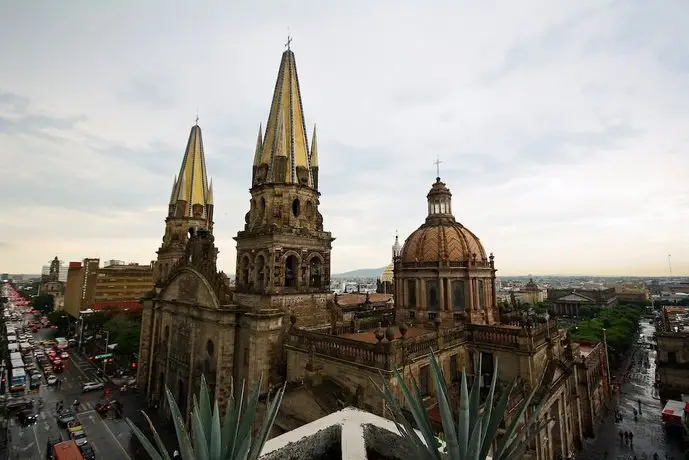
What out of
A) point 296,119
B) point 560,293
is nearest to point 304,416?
point 296,119

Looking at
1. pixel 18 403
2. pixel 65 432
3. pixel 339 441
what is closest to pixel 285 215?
pixel 339 441

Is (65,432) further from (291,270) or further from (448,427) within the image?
(448,427)

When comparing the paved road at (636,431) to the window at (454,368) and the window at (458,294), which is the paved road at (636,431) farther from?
the window at (458,294)

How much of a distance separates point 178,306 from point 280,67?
21373 millimetres

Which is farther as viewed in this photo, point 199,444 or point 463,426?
point 463,426

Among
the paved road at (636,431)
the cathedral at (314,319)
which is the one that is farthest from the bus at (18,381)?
the paved road at (636,431)

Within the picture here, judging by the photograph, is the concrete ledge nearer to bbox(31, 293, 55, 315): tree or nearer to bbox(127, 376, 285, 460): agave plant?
bbox(127, 376, 285, 460): agave plant

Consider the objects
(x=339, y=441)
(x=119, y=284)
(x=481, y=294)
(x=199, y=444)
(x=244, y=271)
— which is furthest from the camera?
(x=119, y=284)

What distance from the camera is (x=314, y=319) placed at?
25484mm

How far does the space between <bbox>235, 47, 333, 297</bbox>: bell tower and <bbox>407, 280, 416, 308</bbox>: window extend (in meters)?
6.36

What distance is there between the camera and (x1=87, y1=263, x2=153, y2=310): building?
83.6 meters

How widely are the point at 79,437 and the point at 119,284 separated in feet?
222

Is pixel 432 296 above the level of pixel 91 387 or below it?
above

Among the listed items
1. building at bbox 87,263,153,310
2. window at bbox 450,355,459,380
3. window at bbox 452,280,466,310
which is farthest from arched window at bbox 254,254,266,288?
building at bbox 87,263,153,310
